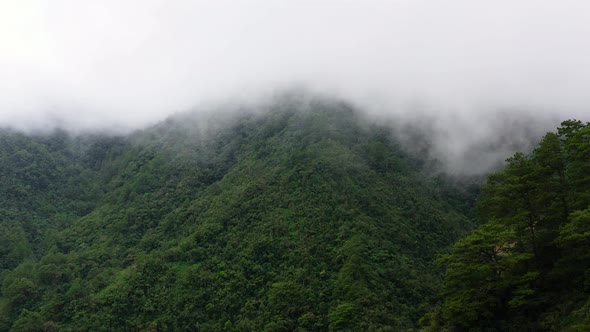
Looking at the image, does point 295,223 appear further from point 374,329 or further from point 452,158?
point 452,158

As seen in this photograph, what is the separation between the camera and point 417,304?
1972 inches

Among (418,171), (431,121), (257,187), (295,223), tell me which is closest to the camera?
Answer: (295,223)

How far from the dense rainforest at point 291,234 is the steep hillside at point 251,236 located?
0.76 ft

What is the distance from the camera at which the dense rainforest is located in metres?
29.7

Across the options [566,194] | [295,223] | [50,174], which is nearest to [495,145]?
[295,223]

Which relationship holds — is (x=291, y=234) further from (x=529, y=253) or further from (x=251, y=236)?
(x=529, y=253)

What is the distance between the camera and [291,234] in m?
59.6

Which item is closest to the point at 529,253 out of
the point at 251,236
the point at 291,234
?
the point at 291,234

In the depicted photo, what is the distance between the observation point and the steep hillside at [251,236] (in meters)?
51.9

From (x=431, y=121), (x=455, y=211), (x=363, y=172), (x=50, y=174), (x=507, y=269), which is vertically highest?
(x=50, y=174)

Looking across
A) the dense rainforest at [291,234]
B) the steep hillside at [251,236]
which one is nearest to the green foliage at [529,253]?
the dense rainforest at [291,234]

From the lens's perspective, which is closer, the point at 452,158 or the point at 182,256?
the point at 182,256

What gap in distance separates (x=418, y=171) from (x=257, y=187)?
2527cm

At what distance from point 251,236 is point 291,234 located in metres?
5.31
